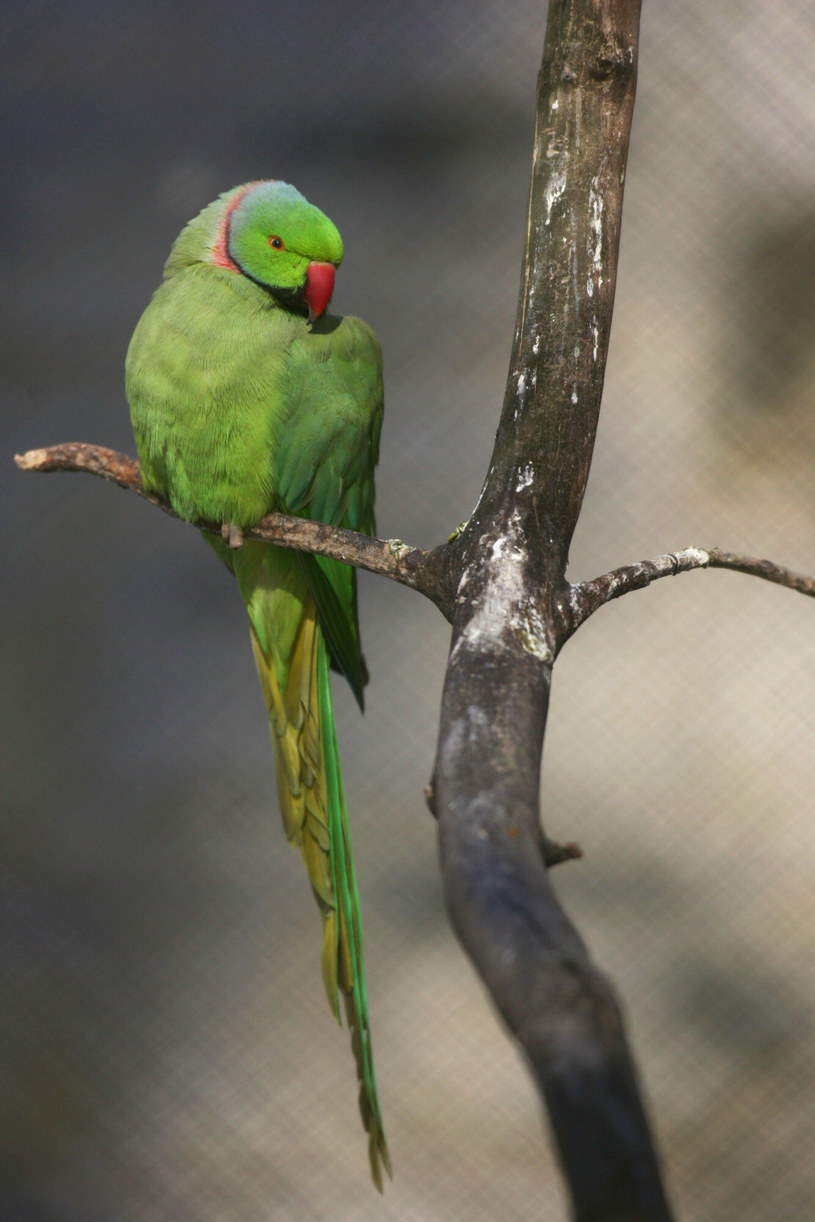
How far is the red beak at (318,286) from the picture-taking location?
621mm

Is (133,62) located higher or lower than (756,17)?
higher

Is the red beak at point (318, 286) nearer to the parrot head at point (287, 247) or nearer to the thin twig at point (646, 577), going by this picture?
the parrot head at point (287, 247)

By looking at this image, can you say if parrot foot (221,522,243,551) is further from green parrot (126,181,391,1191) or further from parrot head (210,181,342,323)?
parrot head (210,181,342,323)

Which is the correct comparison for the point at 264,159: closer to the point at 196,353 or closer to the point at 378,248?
the point at 378,248

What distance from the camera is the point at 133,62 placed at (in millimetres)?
1147

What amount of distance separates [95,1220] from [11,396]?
2.99ft

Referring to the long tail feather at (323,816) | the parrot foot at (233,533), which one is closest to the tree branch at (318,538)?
the parrot foot at (233,533)

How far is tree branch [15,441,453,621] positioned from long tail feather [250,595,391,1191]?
13cm

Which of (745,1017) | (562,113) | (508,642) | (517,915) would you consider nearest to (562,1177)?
(517,915)

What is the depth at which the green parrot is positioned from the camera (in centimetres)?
61

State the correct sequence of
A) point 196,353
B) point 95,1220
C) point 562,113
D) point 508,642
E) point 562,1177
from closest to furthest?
1. point 562,1177
2. point 508,642
3. point 562,113
4. point 196,353
5. point 95,1220

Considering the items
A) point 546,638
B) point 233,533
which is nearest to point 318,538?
point 233,533

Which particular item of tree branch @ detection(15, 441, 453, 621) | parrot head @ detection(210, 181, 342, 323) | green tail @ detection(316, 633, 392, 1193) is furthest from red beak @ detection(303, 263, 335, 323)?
green tail @ detection(316, 633, 392, 1193)

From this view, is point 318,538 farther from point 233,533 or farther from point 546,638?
point 546,638
